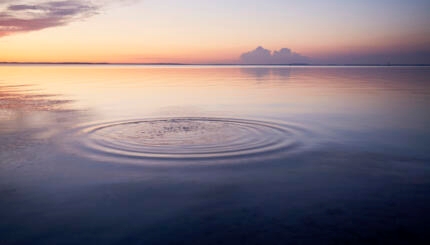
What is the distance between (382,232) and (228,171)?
4.47 m

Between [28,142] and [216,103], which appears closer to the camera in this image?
[28,142]

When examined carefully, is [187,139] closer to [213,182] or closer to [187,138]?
[187,138]

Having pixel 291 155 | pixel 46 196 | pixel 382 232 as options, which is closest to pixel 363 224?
pixel 382 232

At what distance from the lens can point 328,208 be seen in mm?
7531

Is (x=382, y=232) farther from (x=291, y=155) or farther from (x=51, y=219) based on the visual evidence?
(x=51, y=219)

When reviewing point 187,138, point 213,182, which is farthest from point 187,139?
point 213,182

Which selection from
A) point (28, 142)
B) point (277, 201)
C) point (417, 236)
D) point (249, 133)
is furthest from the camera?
point (249, 133)

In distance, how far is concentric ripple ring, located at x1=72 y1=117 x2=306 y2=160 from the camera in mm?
11703

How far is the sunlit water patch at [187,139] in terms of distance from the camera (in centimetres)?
1152

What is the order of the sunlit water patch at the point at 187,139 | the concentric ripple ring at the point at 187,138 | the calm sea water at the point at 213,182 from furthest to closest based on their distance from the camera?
the concentric ripple ring at the point at 187,138
the sunlit water patch at the point at 187,139
the calm sea water at the point at 213,182

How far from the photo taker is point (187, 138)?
13711 mm

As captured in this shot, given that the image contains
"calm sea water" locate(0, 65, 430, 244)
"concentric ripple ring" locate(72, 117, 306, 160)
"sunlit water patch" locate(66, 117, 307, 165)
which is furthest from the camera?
"concentric ripple ring" locate(72, 117, 306, 160)

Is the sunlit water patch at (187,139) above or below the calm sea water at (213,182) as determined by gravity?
above

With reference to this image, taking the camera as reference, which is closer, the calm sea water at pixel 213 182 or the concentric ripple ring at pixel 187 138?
the calm sea water at pixel 213 182
